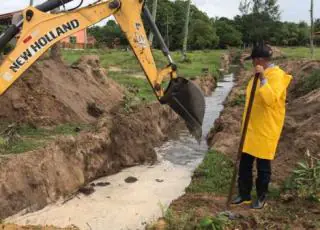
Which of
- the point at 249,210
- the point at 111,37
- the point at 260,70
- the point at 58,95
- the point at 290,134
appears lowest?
the point at 249,210

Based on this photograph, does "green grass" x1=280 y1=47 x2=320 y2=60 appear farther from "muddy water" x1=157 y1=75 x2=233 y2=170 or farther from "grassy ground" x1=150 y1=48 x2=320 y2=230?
"grassy ground" x1=150 y1=48 x2=320 y2=230

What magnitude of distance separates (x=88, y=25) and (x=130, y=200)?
3245 mm

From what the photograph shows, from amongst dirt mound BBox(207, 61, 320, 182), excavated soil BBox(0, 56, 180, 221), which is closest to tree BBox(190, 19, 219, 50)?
dirt mound BBox(207, 61, 320, 182)

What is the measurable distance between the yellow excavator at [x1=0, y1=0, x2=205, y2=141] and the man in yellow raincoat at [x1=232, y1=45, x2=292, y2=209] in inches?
78.1

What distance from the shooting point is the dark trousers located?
629 centimetres

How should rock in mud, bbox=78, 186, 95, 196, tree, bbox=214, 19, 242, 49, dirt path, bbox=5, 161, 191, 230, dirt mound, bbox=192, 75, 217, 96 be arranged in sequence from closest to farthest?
1. dirt path, bbox=5, 161, 191, 230
2. rock in mud, bbox=78, 186, 95, 196
3. dirt mound, bbox=192, 75, 217, 96
4. tree, bbox=214, 19, 242, 49

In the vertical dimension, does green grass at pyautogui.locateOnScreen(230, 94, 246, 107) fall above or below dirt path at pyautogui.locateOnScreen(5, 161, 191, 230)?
above

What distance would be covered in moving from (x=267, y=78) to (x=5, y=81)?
11.9 feet

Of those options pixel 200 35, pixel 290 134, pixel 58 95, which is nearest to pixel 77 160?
pixel 58 95

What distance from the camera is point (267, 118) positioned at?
6043mm

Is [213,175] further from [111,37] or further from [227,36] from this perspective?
[227,36]

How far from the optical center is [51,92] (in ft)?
37.3

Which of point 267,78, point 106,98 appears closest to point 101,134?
point 106,98

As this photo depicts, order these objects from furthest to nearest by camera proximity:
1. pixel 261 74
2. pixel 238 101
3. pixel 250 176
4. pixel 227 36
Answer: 1. pixel 227 36
2. pixel 238 101
3. pixel 250 176
4. pixel 261 74
